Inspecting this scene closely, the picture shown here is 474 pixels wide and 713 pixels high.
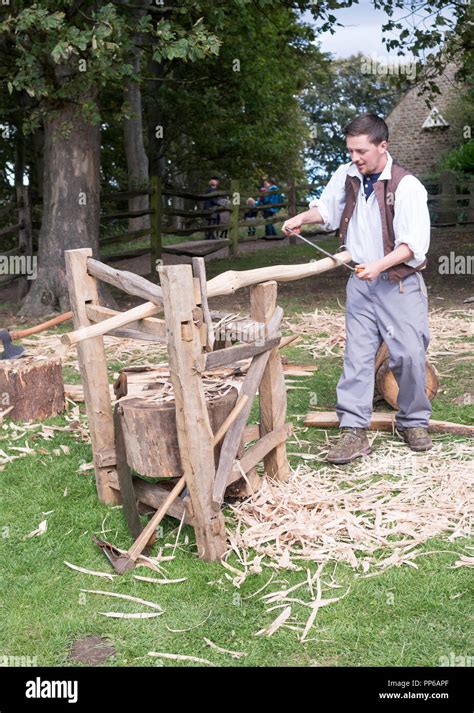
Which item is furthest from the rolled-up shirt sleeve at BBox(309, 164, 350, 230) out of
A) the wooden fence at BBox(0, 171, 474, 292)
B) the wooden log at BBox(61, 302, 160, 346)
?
the wooden fence at BBox(0, 171, 474, 292)

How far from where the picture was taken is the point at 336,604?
158 inches

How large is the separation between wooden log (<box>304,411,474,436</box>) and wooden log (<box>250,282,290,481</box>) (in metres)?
1.36

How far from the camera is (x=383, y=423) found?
21.2 feet

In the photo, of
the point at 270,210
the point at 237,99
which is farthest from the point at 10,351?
the point at 270,210

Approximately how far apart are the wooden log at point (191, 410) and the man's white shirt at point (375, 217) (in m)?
1.83

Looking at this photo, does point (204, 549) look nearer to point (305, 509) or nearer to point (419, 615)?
point (305, 509)

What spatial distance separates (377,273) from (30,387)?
330 cm

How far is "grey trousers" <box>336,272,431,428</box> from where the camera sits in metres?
5.65

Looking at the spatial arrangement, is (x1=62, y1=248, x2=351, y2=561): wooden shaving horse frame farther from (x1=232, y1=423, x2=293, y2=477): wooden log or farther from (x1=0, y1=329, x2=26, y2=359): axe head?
(x1=0, y1=329, x2=26, y2=359): axe head

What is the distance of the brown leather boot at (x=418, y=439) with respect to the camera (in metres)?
5.93

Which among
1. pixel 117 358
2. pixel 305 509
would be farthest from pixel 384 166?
pixel 117 358
